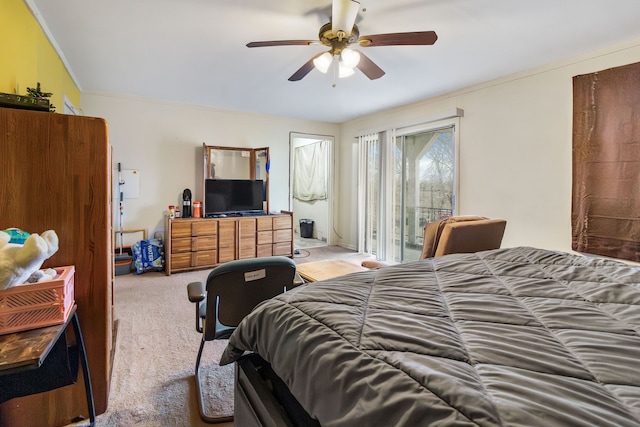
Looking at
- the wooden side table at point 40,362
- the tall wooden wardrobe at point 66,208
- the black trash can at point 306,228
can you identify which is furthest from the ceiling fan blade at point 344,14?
the black trash can at point 306,228

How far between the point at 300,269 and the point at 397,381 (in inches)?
91.3

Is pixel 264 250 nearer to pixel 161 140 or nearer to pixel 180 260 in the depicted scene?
pixel 180 260

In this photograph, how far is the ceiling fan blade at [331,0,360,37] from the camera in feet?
6.17

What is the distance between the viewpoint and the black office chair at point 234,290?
1.63m

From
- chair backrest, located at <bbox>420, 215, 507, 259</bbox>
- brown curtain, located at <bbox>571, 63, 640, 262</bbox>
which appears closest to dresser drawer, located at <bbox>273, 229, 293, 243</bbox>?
chair backrest, located at <bbox>420, 215, 507, 259</bbox>

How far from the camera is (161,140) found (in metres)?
4.59

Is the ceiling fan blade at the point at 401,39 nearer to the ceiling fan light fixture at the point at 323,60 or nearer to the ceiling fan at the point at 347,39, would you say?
the ceiling fan at the point at 347,39

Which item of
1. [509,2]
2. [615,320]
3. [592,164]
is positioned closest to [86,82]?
[509,2]

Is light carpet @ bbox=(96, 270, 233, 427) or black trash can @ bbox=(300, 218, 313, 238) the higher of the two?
black trash can @ bbox=(300, 218, 313, 238)

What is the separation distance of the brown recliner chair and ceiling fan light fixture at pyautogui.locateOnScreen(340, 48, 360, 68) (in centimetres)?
146

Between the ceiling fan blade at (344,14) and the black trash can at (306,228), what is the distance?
5.28 metres

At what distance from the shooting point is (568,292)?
3.87 ft

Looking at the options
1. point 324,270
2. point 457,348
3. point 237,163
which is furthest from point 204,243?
point 457,348

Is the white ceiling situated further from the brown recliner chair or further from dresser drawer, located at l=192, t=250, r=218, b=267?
dresser drawer, located at l=192, t=250, r=218, b=267
